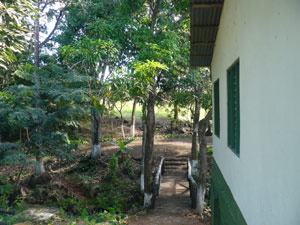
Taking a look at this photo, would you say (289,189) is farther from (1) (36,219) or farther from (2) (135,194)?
(2) (135,194)

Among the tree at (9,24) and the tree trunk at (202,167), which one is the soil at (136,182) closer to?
the tree trunk at (202,167)

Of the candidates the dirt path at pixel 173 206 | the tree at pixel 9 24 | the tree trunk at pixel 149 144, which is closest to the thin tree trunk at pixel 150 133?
the tree trunk at pixel 149 144

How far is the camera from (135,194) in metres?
16.3

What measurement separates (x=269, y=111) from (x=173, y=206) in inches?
459

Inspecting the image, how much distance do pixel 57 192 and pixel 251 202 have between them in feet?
43.3

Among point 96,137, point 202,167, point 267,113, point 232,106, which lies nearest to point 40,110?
point 202,167

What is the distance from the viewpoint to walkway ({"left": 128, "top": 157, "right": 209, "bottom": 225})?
1115cm

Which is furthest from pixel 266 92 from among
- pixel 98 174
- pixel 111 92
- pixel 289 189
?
pixel 98 174

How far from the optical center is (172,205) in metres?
13.7

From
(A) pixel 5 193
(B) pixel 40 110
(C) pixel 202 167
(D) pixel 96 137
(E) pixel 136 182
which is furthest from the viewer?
(D) pixel 96 137

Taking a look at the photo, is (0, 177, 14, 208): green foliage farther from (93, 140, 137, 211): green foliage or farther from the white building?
the white building

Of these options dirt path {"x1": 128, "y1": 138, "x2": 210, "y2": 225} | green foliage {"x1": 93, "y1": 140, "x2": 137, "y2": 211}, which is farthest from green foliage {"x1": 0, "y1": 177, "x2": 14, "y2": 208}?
dirt path {"x1": 128, "y1": 138, "x2": 210, "y2": 225}

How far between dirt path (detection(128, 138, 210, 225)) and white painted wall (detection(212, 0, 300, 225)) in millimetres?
7511

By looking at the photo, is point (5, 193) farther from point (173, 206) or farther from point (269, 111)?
point (269, 111)
